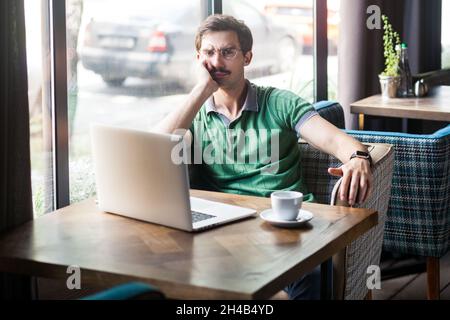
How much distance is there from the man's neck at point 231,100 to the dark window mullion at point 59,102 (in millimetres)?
535

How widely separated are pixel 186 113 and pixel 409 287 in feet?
4.62

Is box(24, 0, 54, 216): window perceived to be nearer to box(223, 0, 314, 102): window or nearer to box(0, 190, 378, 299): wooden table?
box(0, 190, 378, 299): wooden table

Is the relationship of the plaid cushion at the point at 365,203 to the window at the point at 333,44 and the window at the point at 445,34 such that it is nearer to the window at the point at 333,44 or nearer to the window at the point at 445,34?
the window at the point at 333,44

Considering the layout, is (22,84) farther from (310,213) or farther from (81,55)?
(310,213)

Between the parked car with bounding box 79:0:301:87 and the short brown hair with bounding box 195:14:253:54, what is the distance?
35 centimetres

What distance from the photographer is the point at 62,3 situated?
8.96 ft

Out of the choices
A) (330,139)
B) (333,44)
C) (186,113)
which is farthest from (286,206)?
(333,44)

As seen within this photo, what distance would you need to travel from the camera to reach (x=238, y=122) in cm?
288

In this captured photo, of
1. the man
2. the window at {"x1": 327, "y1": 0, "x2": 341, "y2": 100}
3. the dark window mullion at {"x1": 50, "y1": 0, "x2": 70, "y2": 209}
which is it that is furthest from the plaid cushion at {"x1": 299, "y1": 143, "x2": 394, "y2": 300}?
the window at {"x1": 327, "y1": 0, "x2": 341, "y2": 100}

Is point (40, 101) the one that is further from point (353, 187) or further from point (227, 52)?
point (353, 187)

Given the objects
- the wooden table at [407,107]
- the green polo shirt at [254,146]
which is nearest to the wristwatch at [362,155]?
the green polo shirt at [254,146]

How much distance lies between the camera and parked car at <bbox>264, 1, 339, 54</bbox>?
4090 millimetres

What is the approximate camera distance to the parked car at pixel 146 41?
2.99m
